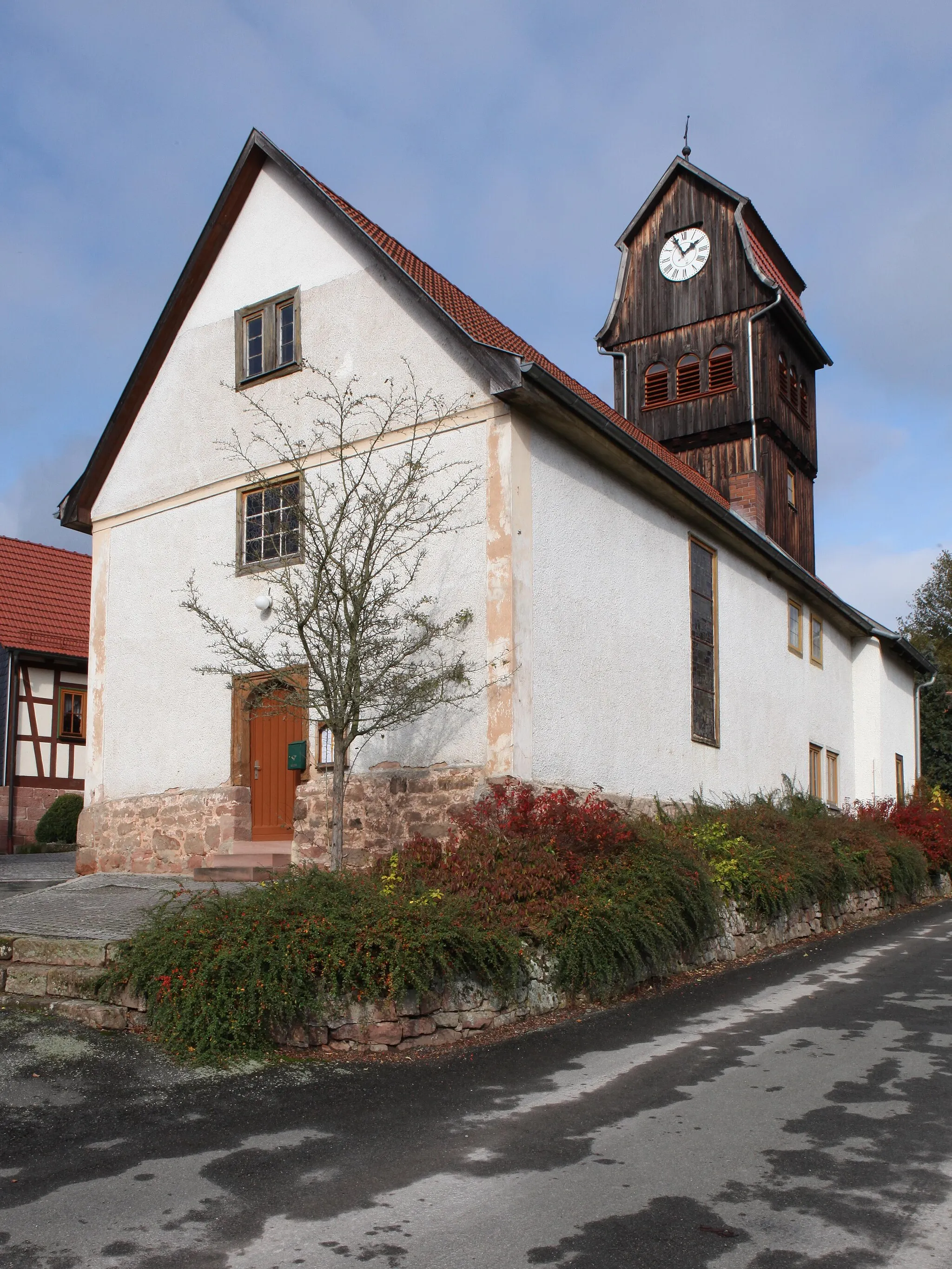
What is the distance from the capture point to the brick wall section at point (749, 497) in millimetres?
22625

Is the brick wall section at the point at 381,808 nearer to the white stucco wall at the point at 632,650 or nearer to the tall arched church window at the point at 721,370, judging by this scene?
the white stucco wall at the point at 632,650

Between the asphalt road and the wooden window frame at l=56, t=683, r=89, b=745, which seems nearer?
the asphalt road

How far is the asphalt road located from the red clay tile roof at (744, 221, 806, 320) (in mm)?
18743

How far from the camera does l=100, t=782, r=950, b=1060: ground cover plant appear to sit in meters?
7.07

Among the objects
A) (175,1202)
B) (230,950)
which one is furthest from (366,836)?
(175,1202)

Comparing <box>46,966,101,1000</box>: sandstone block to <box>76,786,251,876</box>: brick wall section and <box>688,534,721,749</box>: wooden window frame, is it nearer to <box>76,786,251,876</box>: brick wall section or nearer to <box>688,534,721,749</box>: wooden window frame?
<box>76,786,251,876</box>: brick wall section

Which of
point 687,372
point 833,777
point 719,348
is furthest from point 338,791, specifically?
point 719,348

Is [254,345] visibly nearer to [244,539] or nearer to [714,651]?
[244,539]

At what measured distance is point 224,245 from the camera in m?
14.5

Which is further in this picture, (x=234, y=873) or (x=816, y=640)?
(x=816, y=640)

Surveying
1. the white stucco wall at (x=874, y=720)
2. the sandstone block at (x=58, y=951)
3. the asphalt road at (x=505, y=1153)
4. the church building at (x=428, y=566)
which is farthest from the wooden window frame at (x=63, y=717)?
the asphalt road at (x=505, y=1153)

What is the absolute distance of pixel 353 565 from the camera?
10469 mm

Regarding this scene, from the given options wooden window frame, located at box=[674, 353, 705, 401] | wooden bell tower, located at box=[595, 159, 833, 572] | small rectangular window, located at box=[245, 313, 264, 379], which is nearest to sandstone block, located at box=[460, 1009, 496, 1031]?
small rectangular window, located at box=[245, 313, 264, 379]

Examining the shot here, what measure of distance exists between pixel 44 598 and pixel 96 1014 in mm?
20801
